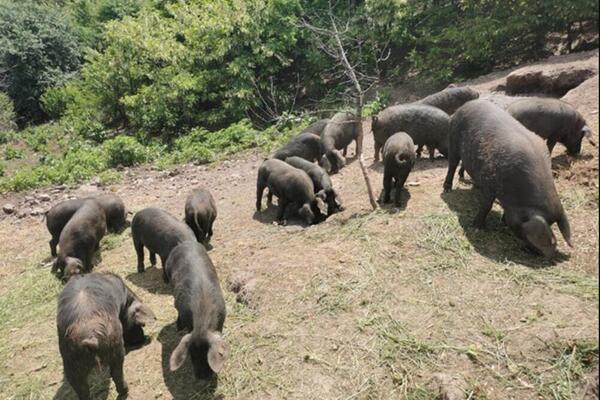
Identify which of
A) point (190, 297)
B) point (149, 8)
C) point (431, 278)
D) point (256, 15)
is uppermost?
point (149, 8)

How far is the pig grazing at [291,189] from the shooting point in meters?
8.51

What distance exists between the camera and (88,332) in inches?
177

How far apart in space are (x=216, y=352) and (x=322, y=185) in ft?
16.1

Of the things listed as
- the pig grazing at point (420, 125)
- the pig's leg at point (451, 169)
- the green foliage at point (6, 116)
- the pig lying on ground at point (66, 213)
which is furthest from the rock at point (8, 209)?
the green foliage at point (6, 116)

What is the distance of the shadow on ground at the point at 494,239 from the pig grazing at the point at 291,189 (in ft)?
7.74

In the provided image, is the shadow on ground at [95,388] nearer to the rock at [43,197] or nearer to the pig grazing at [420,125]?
the pig grazing at [420,125]

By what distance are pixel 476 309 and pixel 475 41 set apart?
12.2 m

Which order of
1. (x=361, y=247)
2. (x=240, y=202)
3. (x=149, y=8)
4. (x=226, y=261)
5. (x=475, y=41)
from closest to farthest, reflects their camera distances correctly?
(x=361, y=247) < (x=226, y=261) < (x=240, y=202) < (x=475, y=41) < (x=149, y=8)

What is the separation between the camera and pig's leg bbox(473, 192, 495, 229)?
613 cm

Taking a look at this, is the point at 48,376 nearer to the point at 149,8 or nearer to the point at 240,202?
the point at 240,202

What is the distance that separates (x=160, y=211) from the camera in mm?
7523

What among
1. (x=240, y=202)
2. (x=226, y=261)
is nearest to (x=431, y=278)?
(x=226, y=261)

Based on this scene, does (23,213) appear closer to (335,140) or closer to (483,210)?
(335,140)

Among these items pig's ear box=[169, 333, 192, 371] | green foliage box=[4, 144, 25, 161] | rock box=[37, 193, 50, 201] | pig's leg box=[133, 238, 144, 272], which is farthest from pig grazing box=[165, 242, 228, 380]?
green foliage box=[4, 144, 25, 161]
